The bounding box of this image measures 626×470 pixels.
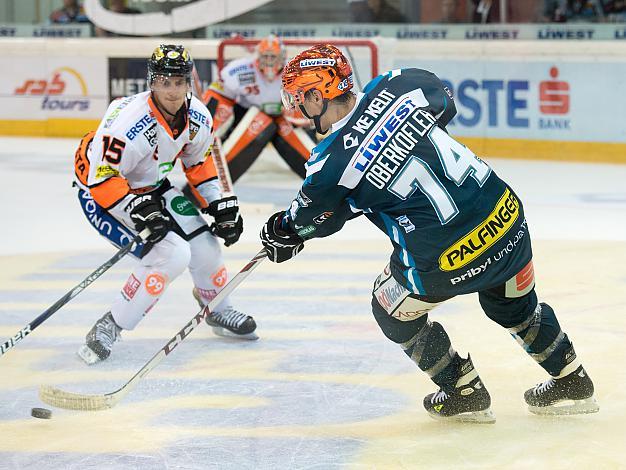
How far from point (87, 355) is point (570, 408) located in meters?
1.67

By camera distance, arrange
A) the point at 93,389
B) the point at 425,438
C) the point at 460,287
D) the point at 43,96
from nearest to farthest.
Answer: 1. the point at 460,287
2. the point at 425,438
3. the point at 93,389
4. the point at 43,96

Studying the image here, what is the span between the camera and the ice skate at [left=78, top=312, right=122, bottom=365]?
3824mm

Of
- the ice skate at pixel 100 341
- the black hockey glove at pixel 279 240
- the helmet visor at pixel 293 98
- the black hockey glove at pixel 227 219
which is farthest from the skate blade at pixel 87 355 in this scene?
the helmet visor at pixel 293 98

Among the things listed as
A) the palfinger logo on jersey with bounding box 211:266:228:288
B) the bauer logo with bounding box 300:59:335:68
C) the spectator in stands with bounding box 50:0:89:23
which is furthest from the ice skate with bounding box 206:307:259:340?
the spectator in stands with bounding box 50:0:89:23

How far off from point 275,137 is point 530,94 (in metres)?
2.34

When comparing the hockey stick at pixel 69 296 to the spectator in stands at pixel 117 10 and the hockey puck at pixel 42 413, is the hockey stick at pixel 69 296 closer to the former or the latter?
the hockey puck at pixel 42 413

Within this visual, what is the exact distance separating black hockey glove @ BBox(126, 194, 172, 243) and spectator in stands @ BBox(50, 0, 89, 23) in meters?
7.38

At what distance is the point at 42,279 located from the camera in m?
5.01

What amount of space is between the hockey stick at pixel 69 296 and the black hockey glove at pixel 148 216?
0.03 metres

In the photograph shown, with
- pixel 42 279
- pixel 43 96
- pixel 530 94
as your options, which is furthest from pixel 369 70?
pixel 42 279

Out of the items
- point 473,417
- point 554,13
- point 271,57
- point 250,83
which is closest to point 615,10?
point 554,13

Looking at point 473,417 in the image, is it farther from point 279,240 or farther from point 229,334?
point 229,334

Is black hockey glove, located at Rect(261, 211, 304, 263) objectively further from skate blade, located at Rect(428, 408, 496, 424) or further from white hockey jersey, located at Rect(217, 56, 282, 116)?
white hockey jersey, located at Rect(217, 56, 282, 116)

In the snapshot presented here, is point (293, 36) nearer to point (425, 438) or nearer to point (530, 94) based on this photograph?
point (530, 94)
